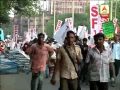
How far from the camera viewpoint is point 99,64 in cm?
1038

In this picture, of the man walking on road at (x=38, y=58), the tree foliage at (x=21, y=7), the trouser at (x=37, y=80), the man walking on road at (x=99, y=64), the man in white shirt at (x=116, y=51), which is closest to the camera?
the man walking on road at (x=99, y=64)

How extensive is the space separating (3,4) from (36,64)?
3464mm

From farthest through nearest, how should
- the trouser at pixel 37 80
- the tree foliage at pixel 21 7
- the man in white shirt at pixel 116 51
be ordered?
the tree foliage at pixel 21 7 < the man in white shirt at pixel 116 51 < the trouser at pixel 37 80

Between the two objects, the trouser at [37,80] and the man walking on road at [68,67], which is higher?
the man walking on road at [68,67]

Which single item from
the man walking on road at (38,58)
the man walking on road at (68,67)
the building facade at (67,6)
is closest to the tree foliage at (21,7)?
the man walking on road at (38,58)

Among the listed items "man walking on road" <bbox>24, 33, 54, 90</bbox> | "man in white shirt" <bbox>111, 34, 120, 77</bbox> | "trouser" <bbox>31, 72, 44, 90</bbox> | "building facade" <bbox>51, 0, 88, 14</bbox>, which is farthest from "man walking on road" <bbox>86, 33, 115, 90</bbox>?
"building facade" <bbox>51, 0, 88, 14</bbox>

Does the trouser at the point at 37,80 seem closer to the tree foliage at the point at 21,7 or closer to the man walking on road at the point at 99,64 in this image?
the man walking on road at the point at 99,64

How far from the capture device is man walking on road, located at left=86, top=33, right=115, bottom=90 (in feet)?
33.9

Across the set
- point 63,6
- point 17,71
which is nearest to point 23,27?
point 63,6

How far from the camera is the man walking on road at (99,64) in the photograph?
1034 centimetres

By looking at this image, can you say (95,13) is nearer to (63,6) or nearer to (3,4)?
(3,4)

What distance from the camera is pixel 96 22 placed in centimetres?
2373

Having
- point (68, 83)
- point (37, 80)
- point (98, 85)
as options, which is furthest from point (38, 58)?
point (98, 85)

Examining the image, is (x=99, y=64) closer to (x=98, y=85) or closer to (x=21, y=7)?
(x=98, y=85)
